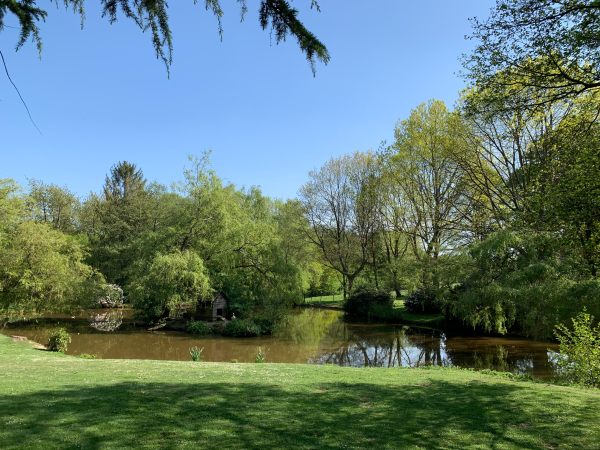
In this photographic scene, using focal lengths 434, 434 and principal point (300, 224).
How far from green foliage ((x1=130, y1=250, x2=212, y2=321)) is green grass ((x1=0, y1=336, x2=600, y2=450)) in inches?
626

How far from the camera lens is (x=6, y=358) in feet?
41.8

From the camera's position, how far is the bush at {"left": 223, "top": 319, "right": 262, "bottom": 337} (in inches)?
1019

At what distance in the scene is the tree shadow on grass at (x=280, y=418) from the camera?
511 cm

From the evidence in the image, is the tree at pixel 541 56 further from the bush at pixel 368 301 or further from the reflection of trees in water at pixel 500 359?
the bush at pixel 368 301

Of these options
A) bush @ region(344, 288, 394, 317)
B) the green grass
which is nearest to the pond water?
bush @ region(344, 288, 394, 317)

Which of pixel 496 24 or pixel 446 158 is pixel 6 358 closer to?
pixel 496 24

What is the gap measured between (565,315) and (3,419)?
53.5ft

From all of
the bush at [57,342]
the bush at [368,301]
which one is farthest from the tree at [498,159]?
the bush at [57,342]

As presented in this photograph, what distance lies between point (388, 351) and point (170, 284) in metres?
13.4

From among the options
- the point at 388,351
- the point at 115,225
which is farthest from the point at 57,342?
the point at 115,225

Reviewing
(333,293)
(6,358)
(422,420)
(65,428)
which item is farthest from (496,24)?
(333,293)

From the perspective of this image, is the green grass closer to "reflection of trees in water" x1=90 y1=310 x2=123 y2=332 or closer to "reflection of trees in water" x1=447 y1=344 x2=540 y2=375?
"reflection of trees in water" x1=447 y1=344 x2=540 y2=375

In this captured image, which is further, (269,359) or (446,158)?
(446,158)

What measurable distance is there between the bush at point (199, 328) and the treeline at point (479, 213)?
1446cm
